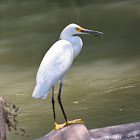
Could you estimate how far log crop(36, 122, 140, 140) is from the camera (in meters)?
3.41

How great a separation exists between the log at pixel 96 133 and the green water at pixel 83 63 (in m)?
0.93

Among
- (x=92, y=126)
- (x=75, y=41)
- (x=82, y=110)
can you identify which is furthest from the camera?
(x=82, y=110)

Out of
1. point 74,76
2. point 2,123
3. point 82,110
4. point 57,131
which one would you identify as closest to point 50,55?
point 57,131

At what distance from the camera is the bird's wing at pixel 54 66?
3.58 meters

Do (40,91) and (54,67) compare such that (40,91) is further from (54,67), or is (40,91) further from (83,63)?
(83,63)

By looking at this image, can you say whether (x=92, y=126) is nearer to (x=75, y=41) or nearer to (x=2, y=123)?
(x=75, y=41)

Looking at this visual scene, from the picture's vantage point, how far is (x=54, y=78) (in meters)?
3.64

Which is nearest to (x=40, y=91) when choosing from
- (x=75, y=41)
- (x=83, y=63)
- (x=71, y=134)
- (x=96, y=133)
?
(x=71, y=134)

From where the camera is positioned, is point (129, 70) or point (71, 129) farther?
point (129, 70)

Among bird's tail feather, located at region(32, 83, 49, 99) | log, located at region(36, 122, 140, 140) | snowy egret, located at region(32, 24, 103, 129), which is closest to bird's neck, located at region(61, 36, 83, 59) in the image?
snowy egret, located at region(32, 24, 103, 129)

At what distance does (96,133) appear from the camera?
3.48m

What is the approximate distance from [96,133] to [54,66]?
640 millimetres

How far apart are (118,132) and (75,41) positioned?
94 cm

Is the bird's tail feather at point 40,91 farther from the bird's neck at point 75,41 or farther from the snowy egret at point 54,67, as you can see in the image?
the bird's neck at point 75,41
